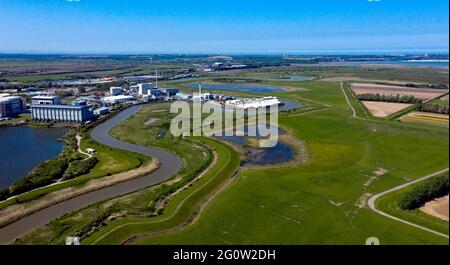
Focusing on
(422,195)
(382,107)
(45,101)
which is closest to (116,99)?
(45,101)

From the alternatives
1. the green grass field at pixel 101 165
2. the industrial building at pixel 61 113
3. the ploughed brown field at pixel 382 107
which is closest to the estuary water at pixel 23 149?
the green grass field at pixel 101 165

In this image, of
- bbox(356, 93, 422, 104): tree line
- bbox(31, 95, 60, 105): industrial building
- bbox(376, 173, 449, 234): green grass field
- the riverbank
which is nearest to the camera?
bbox(376, 173, 449, 234): green grass field

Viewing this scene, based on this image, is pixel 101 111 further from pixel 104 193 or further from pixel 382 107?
pixel 382 107

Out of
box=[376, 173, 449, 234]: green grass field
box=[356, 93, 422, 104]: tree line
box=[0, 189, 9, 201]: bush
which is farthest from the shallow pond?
box=[356, 93, 422, 104]: tree line

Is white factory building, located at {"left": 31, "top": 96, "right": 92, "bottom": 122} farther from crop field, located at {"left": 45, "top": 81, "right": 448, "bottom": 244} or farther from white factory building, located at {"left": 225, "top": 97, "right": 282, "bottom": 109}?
crop field, located at {"left": 45, "top": 81, "right": 448, "bottom": 244}

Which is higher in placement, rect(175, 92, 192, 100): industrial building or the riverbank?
rect(175, 92, 192, 100): industrial building
